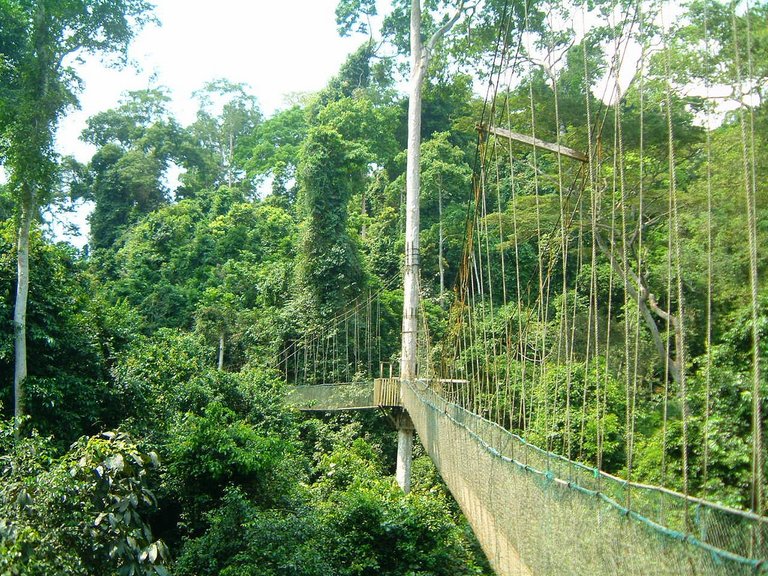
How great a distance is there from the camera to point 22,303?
311 inches

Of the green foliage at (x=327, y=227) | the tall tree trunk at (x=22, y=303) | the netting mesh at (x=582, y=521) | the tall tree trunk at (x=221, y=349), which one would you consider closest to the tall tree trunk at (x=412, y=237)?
the green foliage at (x=327, y=227)

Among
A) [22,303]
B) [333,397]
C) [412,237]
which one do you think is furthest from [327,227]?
[22,303]

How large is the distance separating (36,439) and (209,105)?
23727mm

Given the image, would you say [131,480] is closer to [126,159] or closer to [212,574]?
[212,574]

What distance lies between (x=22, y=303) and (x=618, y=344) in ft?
28.5

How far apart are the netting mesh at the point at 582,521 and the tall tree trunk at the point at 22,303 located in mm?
4429

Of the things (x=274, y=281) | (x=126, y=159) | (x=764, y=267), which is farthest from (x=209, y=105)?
(x=764, y=267)

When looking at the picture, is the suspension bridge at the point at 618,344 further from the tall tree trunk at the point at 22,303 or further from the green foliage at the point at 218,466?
the tall tree trunk at the point at 22,303

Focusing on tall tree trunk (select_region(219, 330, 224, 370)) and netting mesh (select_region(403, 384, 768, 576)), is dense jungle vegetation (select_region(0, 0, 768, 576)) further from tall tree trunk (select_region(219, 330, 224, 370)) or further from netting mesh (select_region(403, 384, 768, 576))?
netting mesh (select_region(403, 384, 768, 576))

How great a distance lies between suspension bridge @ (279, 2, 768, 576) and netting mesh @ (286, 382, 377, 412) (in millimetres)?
32

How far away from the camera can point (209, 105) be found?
1105 inches

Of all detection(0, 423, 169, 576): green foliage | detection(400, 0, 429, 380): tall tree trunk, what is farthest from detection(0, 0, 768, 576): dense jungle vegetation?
detection(400, 0, 429, 380): tall tree trunk

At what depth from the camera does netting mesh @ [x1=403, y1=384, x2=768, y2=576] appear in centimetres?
194

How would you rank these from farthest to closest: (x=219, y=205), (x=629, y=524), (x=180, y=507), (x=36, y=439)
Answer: (x=219, y=205), (x=180, y=507), (x=36, y=439), (x=629, y=524)
